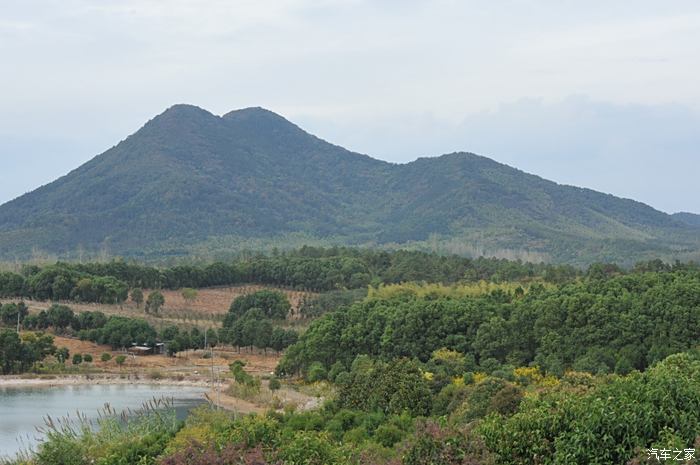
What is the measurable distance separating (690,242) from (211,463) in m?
113

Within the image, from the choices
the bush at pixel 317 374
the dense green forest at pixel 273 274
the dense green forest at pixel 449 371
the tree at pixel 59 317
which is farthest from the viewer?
the dense green forest at pixel 273 274

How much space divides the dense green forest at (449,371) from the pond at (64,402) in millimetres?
3109

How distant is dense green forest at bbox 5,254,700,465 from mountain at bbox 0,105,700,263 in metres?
43.8

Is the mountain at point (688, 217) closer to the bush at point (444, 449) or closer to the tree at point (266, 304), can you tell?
the tree at point (266, 304)

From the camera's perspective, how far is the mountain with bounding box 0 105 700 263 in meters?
106

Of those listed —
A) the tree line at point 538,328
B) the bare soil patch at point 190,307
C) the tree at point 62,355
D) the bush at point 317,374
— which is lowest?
the tree at point 62,355

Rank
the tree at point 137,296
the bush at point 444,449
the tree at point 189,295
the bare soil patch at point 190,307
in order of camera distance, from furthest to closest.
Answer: the tree at point 189,295 → the tree at point 137,296 → the bare soil patch at point 190,307 → the bush at point 444,449

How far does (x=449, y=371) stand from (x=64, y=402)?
48.4 ft

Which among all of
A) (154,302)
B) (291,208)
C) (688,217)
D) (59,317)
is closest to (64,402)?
(59,317)

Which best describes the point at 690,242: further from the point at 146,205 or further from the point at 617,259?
the point at 146,205

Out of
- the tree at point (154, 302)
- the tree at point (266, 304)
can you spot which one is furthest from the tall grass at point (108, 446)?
the tree at point (154, 302)

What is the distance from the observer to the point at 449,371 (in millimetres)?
30328

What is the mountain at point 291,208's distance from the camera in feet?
349

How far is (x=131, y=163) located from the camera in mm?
137000
